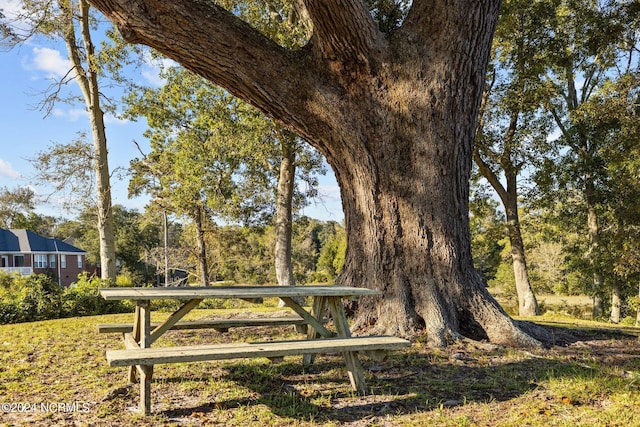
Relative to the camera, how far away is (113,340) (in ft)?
21.2

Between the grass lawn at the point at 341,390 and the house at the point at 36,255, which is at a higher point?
the house at the point at 36,255

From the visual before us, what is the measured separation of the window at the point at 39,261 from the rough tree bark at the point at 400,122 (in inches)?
1579

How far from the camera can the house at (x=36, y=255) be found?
124 feet

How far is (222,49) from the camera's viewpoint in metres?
5.50

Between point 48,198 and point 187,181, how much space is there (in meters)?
5.80

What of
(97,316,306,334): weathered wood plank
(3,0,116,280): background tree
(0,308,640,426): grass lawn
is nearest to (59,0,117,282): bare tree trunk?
(3,0,116,280): background tree

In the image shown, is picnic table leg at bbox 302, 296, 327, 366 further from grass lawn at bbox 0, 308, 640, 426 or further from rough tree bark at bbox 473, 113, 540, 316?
rough tree bark at bbox 473, 113, 540, 316

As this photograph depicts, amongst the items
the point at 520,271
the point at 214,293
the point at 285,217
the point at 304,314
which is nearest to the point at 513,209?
the point at 520,271

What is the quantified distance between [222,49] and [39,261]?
1618 inches

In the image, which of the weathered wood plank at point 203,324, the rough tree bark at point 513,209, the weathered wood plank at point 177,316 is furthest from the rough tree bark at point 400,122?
the rough tree bark at point 513,209

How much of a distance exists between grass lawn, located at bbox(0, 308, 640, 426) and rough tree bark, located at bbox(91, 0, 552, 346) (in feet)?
2.60

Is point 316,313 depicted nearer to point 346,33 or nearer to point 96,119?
point 346,33

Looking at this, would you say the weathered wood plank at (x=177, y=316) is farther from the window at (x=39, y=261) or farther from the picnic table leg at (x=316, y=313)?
the window at (x=39, y=261)

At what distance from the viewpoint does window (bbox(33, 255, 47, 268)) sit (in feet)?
128
